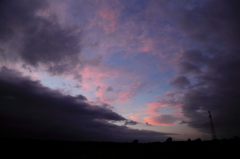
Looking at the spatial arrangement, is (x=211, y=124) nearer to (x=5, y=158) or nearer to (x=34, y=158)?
(x=34, y=158)

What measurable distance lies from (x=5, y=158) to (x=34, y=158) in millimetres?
9428

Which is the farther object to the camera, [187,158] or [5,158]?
[187,158]

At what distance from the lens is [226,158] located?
49.1 metres

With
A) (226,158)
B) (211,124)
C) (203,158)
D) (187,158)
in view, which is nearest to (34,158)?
(187,158)

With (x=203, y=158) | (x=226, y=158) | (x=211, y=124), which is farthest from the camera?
(x=211, y=124)

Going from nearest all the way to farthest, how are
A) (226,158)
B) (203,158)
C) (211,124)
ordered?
1. (226,158)
2. (203,158)
3. (211,124)

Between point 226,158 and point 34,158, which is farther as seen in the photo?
point 34,158

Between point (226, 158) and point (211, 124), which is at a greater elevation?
Result: point (211, 124)

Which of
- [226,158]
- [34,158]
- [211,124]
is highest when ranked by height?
[211,124]

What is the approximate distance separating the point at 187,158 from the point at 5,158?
68.7m

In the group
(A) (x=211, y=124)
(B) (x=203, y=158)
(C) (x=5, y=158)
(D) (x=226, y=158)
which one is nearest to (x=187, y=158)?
(B) (x=203, y=158)

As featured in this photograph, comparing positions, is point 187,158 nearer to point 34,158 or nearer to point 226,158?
point 226,158

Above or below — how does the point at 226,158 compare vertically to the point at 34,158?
above

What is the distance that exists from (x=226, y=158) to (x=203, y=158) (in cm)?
728
